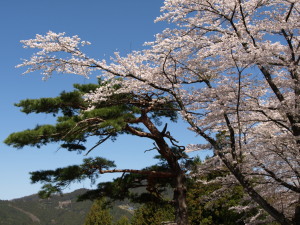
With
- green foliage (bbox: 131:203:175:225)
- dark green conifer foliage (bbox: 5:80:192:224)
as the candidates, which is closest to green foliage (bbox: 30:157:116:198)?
dark green conifer foliage (bbox: 5:80:192:224)

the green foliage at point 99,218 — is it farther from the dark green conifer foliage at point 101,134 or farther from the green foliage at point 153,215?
the dark green conifer foliage at point 101,134

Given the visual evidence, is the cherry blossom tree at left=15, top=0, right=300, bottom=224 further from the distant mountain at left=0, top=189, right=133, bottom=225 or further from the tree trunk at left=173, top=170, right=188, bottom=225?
the distant mountain at left=0, top=189, right=133, bottom=225

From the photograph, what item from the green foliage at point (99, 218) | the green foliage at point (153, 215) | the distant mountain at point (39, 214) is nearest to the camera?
the green foliage at point (153, 215)

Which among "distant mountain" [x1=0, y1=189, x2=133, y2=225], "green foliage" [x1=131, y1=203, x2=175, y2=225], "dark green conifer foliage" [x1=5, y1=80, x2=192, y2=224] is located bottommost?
"green foliage" [x1=131, y1=203, x2=175, y2=225]

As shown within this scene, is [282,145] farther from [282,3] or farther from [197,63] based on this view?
[282,3]

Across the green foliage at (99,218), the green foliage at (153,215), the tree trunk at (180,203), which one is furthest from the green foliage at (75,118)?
the green foliage at (99,218)

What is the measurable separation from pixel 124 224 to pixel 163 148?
1834 cm

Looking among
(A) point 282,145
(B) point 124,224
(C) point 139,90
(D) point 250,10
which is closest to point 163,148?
(C) point 139,90

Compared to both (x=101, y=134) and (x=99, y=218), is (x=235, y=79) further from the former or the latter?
(x=99, y=218)

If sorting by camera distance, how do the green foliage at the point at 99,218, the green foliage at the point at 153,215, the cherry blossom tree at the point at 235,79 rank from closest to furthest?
the cherry blossom tree at the point at 235,79 < the green foliage at the point at 153,215 < the green foliage at the point at 99,218

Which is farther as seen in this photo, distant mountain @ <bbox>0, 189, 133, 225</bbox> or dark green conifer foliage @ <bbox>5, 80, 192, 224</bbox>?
distant mountain @ <bbox>0, 189, 133, 225</bbox>

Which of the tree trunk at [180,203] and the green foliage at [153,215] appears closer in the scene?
the tree trunk at [180,203]

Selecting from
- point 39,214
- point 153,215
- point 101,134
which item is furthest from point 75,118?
point 39,214

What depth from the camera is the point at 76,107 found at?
1027cm
